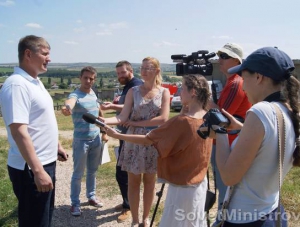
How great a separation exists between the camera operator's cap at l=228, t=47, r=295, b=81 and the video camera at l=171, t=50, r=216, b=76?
3.63ft

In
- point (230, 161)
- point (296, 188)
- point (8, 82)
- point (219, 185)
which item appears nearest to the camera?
point (230, 161)

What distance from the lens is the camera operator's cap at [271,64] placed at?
5.21 feet

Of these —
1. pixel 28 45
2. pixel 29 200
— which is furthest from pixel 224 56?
pixel 29 200

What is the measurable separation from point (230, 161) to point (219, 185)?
1.79 m

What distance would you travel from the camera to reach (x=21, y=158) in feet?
8.20

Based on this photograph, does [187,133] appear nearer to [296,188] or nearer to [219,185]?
[219,185]

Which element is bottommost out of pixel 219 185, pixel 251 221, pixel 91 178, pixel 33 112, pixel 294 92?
pixel 91 178

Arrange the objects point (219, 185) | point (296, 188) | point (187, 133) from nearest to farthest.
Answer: point (187, 133) → point (219, 185) → point (296, 188)

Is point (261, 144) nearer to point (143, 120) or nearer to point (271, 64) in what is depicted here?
point (271, 64)

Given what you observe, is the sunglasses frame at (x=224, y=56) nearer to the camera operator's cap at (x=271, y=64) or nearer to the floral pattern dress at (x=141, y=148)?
the floral pattern dress at (x=141, y=148)

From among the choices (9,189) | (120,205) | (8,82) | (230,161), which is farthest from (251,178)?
(9,189)

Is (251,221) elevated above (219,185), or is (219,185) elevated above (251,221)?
(251,221)

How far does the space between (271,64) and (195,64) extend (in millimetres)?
1229

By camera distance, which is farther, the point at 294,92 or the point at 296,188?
the point at 296,188
